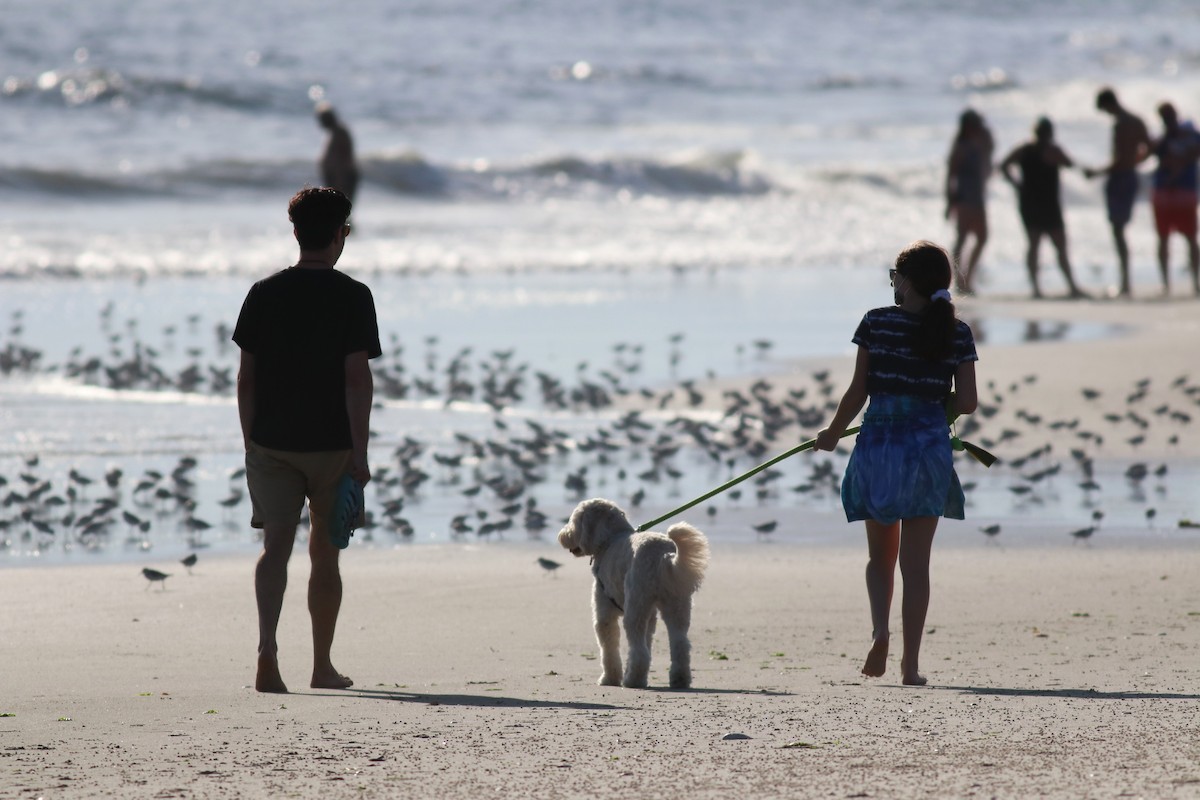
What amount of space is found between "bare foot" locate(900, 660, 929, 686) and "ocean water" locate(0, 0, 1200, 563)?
3.66m

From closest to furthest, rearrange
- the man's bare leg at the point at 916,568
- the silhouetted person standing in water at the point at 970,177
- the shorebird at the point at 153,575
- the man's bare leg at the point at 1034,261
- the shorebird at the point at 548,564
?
1. the man's bare leg at the point at 916,568
2. the shorebird at the point at 153,575
3. the shorebird at the point at 548,564
4. the man's bare leg at the point at 1034,261
5. the silhouetted person standing in water at the point at 970,177

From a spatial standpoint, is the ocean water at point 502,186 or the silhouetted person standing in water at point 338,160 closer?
the ocean water at point 502,186

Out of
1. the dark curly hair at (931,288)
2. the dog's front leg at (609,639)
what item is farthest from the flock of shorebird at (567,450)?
the dark curly hair at (931,288)

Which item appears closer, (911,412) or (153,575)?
(911,412)

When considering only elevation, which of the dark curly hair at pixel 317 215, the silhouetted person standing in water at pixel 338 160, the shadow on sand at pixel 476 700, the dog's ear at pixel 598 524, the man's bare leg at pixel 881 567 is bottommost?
the shadow on sand at pixel 476 700

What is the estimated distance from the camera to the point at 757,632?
704 centimetres

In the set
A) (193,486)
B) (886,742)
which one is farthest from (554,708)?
(193,486)

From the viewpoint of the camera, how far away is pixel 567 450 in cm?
1064

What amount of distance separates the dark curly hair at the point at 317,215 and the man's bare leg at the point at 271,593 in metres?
1.01

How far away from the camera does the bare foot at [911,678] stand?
6008mm

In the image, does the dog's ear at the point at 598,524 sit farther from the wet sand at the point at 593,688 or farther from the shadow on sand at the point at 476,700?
the shadow on sand at the point at 476,700

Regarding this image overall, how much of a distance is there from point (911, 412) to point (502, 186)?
29585 mm

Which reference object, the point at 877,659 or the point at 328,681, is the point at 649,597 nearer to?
the point at 877,659

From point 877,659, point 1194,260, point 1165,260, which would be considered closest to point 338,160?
point 1165,260
